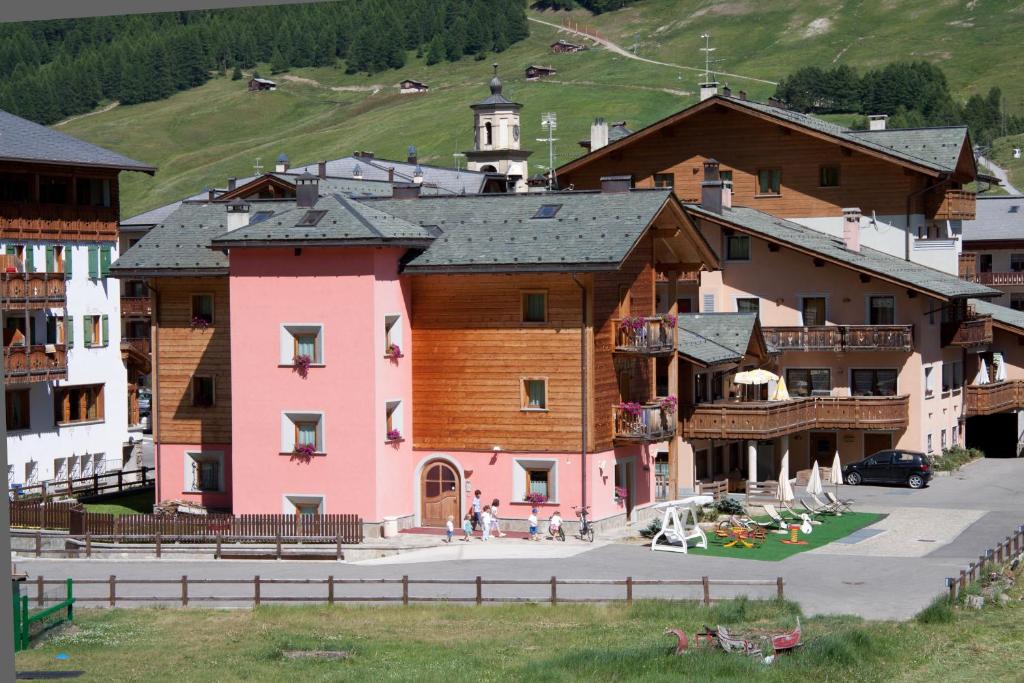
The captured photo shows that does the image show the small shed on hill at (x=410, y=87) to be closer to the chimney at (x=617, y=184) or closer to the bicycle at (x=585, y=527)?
the chimney at (x=617, y=184)

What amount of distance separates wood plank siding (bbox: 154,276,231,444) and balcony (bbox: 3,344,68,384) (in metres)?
7.69

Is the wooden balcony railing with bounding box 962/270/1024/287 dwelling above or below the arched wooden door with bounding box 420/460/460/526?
above

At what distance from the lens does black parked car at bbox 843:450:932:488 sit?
197 feet

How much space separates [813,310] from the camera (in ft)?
209

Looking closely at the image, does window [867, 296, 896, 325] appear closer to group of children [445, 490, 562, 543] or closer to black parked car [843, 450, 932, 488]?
black parked car [843, 450, 932, 488]

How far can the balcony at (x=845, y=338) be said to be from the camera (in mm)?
62062

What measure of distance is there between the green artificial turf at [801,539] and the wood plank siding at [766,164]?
18904mm

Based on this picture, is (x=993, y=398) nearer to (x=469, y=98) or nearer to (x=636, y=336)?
(x=636, y=336)

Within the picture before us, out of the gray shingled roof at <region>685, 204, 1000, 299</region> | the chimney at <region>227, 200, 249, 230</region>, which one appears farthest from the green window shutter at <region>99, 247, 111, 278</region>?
the gray shingled roof at <region>685, 204, 1000, 299</region>

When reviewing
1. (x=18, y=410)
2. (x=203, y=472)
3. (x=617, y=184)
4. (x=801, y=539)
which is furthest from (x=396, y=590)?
(x=18, y=410)

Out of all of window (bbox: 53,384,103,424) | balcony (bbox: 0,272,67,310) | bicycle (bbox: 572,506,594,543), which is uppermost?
balcony (bbox: 0,272,67,310)

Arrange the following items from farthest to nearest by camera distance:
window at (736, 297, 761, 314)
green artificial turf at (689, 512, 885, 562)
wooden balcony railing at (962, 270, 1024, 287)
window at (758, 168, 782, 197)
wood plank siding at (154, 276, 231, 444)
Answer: wooden balcony railing at (962, 270, 1024, 287) → window at (758, 168, 782, 197) → window at (736, 297, 761, 314) → wood plank siding at (154, 276, 231, 444) → green artificial turf at (689, 512, 885, 562)

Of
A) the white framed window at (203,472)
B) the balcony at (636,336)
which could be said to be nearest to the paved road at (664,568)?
the balcony at (636,336)

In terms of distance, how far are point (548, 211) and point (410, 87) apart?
13930 centimetres
